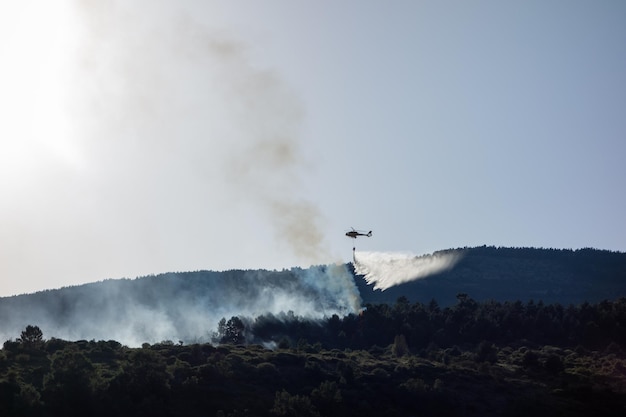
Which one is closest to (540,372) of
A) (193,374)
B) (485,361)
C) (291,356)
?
(485,361)

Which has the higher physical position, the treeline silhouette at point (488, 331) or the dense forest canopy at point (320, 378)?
the treeline silhouette at point (488, 331)

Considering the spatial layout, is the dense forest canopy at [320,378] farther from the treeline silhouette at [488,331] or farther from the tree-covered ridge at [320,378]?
the treeline silhouette at [488,331]

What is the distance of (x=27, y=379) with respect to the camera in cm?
11369

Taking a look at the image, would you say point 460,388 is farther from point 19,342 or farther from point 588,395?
point 19,342

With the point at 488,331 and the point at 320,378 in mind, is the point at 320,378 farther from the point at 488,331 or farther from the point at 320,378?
the point at 488,331

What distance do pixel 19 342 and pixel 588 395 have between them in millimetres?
89821

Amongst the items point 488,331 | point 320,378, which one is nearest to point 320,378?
point 320,378

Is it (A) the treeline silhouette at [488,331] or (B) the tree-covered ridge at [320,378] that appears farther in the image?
(A) the treeline silhouette at [488,331]

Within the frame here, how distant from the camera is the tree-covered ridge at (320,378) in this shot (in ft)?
354

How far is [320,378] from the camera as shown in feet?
440

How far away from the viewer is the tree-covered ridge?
10794 centimetres

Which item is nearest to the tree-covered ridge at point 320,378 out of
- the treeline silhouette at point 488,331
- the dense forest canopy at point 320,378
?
the dense forest canopy at point 320,378

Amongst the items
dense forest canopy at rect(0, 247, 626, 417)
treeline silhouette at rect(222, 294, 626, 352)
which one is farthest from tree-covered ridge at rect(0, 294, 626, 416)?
treeline silhouette at rect(222, 294, 626, 352)

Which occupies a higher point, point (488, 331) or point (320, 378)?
point (488, 331)
